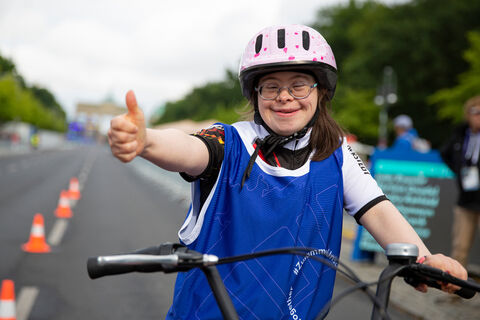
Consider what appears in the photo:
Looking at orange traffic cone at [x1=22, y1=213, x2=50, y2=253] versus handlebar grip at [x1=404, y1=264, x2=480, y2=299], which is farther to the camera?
orange traffic cone at [x1=22, y1=213, x2=50, y2=253]

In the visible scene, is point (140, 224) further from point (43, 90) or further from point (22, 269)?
point (43, 90)

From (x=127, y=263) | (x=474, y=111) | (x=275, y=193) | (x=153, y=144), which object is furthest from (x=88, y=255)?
(x=127, y=263)

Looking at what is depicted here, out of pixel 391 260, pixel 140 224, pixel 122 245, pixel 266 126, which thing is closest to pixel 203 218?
pixel 266 126

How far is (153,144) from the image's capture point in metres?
1.58

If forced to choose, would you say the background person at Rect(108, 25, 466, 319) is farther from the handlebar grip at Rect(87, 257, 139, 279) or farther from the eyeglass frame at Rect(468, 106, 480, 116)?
the eyeglass frame at Rect(468, 106, 480, 116)

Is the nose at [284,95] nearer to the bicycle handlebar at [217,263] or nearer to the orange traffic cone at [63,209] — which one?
the bicycle handlebar at [217,263]

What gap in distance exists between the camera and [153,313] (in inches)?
207

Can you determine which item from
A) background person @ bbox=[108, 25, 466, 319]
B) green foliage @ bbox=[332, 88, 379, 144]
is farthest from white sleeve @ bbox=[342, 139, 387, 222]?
green foliage @ bbox=[332, 88, 379, 144]

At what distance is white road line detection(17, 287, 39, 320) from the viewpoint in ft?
16.8

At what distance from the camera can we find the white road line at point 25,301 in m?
5.11

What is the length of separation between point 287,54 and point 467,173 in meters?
4.24

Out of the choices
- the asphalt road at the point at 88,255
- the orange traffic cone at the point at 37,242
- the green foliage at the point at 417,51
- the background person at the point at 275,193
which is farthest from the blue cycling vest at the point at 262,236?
the green foliage at the point at 417,51

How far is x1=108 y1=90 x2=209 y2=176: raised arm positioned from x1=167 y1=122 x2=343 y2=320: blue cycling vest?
0.12 metres

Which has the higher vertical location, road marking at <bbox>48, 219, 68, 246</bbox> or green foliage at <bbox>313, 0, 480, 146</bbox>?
green foliage at <bbox>313, 0, 480, 146</bbox>
